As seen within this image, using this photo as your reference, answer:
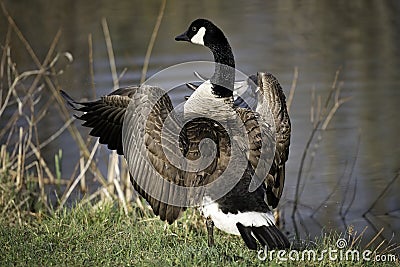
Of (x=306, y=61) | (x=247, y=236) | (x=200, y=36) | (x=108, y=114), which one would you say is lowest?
(x=306, y=61)

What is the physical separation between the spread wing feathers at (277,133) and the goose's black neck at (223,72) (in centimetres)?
52

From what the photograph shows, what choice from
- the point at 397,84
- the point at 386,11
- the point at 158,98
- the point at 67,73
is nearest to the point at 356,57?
the point at 397,84

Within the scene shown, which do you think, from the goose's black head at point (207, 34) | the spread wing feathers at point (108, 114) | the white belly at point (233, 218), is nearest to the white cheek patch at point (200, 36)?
the goose's black head at point (207, 34)

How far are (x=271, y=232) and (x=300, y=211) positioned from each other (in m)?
4.05

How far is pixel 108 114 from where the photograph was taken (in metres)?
6.71

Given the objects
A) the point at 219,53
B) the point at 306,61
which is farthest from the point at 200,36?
the point at 306,61

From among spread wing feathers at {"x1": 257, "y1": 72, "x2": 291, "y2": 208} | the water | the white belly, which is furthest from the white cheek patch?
the water

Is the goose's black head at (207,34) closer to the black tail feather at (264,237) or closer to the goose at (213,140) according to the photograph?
the goose at (213,140)

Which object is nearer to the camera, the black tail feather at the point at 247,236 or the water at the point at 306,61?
the black tail feather at the point at 247,236

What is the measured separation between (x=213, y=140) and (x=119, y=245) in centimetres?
118

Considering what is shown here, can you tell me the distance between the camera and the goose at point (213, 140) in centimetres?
596

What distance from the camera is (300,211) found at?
9617 millimetres

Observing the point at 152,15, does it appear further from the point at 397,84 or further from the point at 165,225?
the point at 165,225

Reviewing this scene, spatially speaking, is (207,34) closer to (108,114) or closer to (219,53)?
(219,53)
